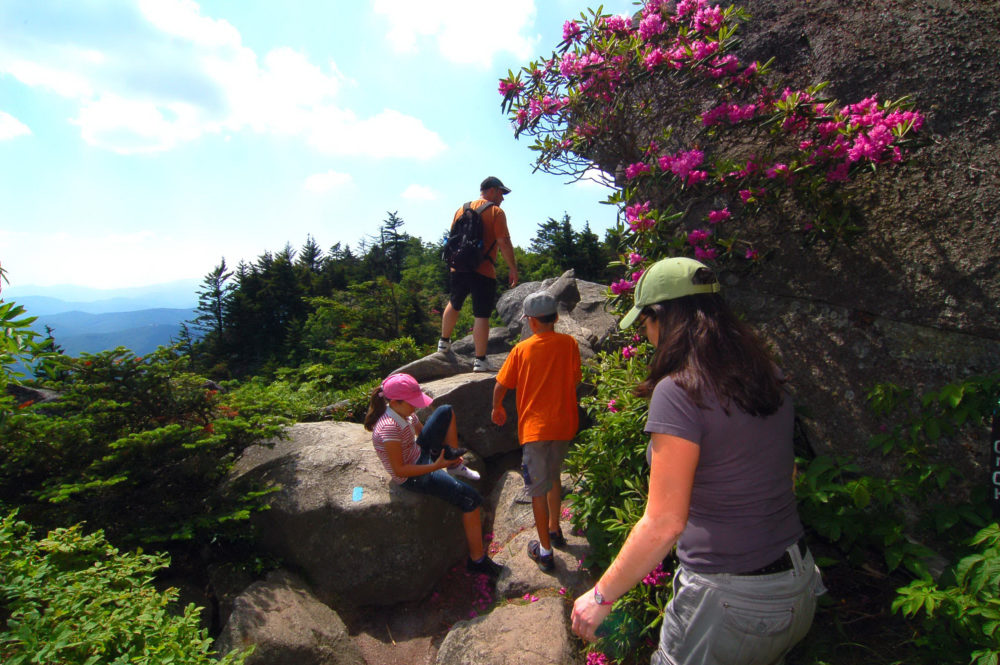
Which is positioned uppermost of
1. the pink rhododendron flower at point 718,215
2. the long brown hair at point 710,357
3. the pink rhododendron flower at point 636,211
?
the pink rhododendron flower at point 636,211

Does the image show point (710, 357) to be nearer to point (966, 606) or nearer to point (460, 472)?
point (966, 606)

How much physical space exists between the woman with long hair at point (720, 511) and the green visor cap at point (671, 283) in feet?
0.31

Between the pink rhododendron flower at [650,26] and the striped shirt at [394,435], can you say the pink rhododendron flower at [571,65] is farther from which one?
the striped shirt at [394,435]

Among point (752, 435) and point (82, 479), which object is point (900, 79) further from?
point (82, 479)

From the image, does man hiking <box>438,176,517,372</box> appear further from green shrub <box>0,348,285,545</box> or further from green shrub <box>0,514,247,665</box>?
green shrub <box>0,514,247,665</box>

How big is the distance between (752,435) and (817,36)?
15.0 feet

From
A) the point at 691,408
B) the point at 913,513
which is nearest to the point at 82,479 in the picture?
the point at 691,408

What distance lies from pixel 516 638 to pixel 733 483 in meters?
2.58

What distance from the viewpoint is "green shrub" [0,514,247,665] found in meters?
2.21

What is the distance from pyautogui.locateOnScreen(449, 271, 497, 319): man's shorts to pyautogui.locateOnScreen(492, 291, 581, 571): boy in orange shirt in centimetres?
198

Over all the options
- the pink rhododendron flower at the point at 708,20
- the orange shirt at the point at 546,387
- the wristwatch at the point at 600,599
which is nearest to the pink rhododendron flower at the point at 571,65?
the pink rhododendron flower at the point at 708,20

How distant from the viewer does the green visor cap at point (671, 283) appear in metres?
1.83

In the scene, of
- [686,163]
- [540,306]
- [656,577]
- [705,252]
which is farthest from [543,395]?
[686,163]

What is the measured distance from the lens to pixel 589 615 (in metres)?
1.68
